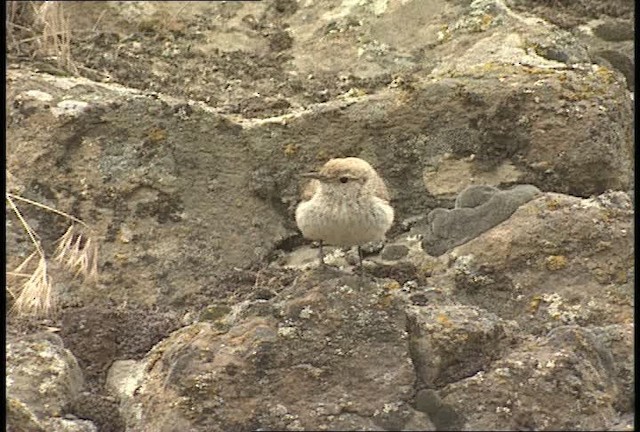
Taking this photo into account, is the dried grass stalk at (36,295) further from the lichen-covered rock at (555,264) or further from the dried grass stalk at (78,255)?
the lichen-covered rock at (555,264)

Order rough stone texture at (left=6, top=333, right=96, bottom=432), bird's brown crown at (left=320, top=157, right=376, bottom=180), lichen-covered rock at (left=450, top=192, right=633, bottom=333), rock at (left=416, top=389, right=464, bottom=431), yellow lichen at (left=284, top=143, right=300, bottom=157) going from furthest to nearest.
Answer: yellow lichen at (left=284, top=143, right=300, bottom=157)
bird's brown crown at (left=320, top=157, right=376, bottom=180)
lichen-covered rock at (left=450, top=192, right=633, bottom=333)
rough stone texture at (left=6, top=333, right=96, bottom=432)
rock at (left=416, top=389, right=464, bottom=431)

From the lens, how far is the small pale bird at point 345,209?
630 centimetres

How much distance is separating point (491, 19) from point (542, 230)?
2.42 metres

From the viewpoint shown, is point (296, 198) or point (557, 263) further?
point (296, 198)

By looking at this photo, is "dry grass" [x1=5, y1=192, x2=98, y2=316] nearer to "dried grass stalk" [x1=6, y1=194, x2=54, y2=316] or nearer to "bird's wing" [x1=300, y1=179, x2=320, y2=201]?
"dried grass stalk" [x1=6, y1=194, x2=54, y2=316]

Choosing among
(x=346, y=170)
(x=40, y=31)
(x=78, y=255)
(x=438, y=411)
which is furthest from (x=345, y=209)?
(x=40, y=31)

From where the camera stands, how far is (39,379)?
19.7 feet

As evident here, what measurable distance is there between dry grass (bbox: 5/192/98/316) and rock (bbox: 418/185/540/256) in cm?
231

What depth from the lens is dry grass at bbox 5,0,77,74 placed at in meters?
8.38

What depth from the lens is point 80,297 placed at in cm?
702

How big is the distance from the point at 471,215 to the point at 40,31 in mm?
4120

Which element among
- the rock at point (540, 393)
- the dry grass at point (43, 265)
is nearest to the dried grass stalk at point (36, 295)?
the dry grass at point (43, 265)

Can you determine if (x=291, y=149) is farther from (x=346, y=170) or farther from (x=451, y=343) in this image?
(x=451, y=343)

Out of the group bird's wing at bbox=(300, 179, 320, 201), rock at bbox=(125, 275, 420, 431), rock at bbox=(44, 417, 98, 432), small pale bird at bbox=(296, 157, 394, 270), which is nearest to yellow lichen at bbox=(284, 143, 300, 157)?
bird's wing at bbox=(300, 179, 320, 201)
